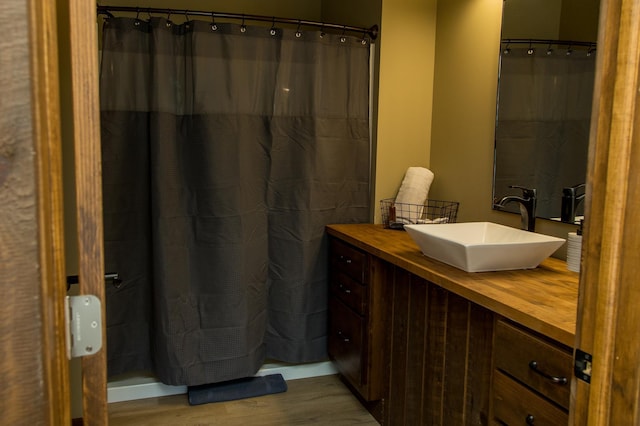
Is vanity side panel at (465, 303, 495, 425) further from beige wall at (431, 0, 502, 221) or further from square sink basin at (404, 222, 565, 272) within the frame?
beige wall at (431, 0, 502, 221)

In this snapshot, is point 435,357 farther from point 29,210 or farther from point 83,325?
point 29,210

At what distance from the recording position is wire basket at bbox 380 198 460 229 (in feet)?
9.29

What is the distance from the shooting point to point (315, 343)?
9.78ft

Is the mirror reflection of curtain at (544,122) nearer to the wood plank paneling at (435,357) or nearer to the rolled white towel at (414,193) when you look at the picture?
the rolled white towel at (414,193)

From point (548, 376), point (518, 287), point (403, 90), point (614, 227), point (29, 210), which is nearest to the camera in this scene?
point (29, 210)

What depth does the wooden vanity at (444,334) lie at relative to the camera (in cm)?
142

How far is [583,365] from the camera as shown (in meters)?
0.84

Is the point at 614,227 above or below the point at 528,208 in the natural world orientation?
above

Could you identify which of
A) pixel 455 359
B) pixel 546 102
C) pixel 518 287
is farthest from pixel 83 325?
pixel 546 102

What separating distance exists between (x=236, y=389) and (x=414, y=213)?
141 cm

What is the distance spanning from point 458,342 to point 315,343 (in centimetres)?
126

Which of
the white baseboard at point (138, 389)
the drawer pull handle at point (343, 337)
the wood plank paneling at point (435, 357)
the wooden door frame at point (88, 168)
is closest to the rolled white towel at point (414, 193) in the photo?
the wood plank paneling at point (435, 357)

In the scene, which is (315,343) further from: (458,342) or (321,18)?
(321,18)

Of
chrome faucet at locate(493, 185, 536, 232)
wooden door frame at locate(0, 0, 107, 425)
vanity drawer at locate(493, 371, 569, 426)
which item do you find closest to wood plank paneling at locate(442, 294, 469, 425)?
vanity drawer at locate(493, 371, 569, 426)
